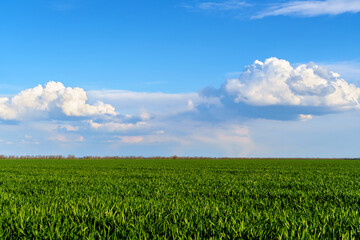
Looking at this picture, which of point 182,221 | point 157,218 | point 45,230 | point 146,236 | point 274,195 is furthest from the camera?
point 274,195

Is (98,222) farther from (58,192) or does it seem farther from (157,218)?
(58,192)

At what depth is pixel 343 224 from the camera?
578cm

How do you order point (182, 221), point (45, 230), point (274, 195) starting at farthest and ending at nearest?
point (274, 195)
point (182, 221)
point (45, 230)

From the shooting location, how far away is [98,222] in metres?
5.62

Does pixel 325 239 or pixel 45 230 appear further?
pixel 45 230

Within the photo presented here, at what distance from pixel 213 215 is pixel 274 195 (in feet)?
17.8

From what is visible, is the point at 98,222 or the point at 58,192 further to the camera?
the point at 58,192

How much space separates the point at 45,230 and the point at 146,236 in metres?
1.70

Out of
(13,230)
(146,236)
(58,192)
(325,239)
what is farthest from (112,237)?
(58,192)

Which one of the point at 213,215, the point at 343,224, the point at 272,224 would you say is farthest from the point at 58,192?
the point at 343,224

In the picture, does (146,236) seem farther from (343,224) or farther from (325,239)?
(343,224)

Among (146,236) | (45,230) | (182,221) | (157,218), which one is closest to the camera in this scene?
(146,236)

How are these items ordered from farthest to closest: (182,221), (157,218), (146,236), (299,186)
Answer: (299,186) → (157,218) → (182,221) → (146,236)

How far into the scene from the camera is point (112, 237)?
466 centimetres
